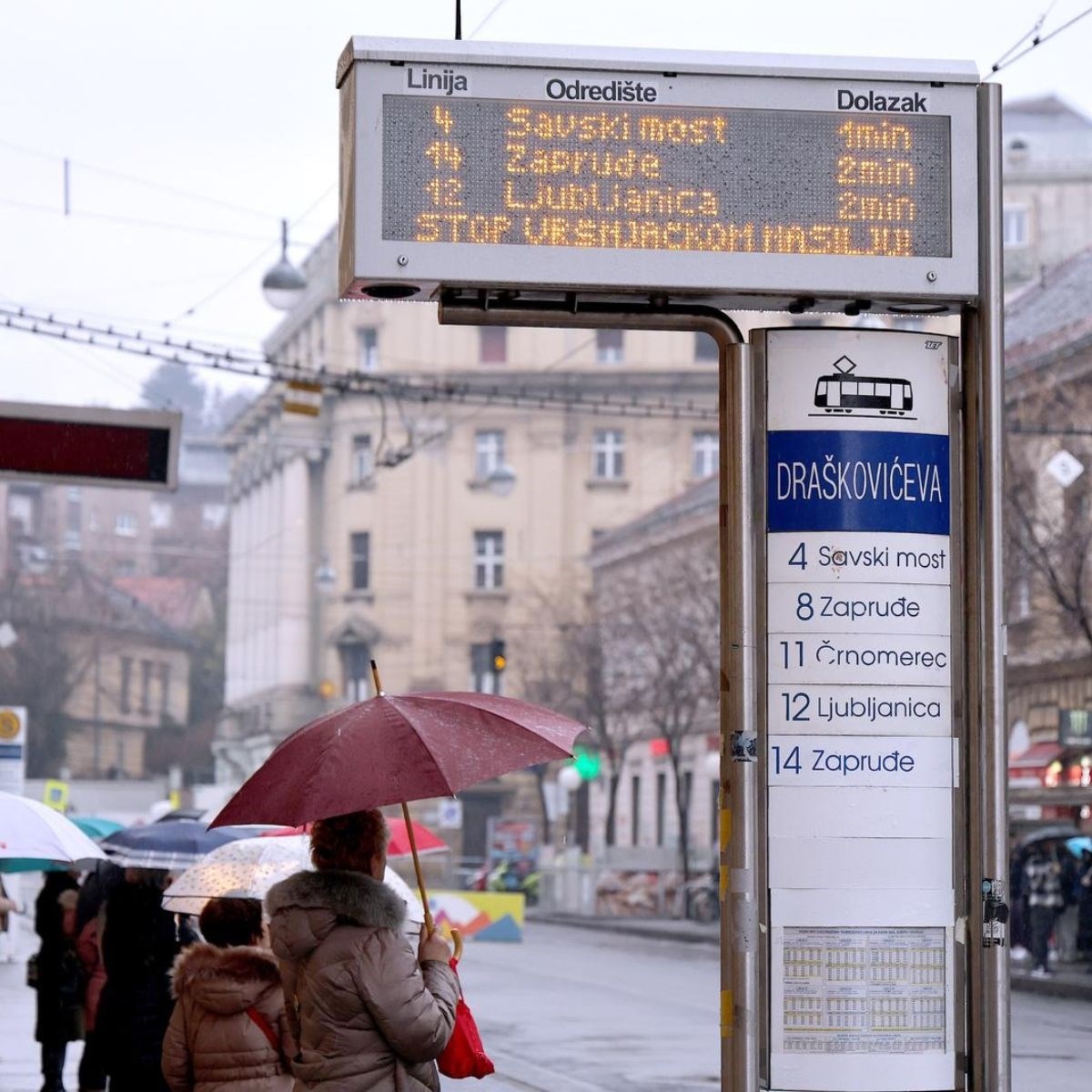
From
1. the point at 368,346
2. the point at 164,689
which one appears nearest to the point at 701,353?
the point at 368,346

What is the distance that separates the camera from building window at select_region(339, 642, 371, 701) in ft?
303

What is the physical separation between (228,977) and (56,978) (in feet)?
23.2

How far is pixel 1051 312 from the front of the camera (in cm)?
4959

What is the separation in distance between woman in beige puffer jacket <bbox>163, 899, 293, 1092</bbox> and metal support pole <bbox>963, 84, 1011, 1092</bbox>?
2.20 m

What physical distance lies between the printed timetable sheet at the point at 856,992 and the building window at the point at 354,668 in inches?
3358

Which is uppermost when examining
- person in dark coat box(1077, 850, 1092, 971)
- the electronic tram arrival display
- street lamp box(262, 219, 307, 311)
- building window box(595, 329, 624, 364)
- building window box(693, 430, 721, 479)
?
building window box(595, 329, 624, 364)

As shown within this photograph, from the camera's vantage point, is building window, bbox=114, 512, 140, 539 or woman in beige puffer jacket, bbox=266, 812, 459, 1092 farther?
building window, bbox=114, 512, 140, 539

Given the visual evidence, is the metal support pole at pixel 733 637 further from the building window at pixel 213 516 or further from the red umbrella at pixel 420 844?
the building window at pixel 213 516

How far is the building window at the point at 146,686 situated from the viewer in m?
106

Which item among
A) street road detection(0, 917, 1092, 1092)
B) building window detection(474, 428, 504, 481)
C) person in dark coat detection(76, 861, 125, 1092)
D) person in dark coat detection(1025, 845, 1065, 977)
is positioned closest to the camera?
person in dark coat detection(76, 861, 125, 1092)

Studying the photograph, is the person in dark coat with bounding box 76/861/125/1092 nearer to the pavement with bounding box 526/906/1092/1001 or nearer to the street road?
the street road

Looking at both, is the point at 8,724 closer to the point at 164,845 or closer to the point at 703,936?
the point at 164,845

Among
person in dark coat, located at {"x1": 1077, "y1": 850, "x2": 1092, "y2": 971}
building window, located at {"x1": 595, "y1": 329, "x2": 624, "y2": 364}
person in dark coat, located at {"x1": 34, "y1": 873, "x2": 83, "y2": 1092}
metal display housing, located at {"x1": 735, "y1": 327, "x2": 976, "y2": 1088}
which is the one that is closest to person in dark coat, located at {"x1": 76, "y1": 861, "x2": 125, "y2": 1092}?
person in dark coat, located at {"x1": 34, "y1": 873, "x2": 83, "y2": 1092}

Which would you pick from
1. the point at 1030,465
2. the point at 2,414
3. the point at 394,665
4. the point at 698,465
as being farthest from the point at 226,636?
the point at 2,414
